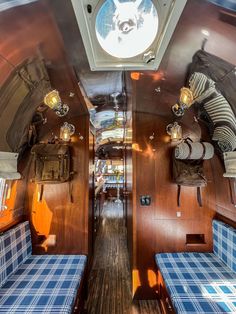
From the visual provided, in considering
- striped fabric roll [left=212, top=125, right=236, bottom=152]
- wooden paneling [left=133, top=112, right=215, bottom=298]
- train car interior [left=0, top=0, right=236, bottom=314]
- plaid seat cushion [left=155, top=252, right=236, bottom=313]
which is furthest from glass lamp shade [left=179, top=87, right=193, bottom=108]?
plaid seat cushion [left=155, top=252, right=236, bottom=313]

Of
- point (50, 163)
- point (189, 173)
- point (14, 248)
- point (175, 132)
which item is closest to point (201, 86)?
point (175, 132)

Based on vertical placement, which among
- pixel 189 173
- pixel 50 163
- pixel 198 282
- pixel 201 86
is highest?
pixel 201 86

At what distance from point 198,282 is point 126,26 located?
2.13 metres

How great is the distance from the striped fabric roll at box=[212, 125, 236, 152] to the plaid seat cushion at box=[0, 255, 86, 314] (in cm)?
191

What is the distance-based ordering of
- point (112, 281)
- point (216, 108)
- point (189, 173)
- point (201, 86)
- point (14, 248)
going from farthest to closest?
point (112, 281)
point (189, 173)
point (14, 248)
point (216, 108)
point (201, 86)

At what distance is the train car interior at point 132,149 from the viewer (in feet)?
3.24

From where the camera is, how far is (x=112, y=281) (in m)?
2.78

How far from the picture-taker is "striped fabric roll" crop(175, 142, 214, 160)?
2079 mm

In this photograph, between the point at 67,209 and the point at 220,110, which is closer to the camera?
the point at 220,110

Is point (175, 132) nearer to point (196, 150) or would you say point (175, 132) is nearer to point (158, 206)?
point (196, 150)

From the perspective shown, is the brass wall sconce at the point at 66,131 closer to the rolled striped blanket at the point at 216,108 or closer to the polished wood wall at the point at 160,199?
the polished wood wall at the point at 160,199

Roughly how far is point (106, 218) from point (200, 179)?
4162 millimetres

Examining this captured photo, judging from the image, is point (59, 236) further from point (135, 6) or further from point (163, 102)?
point (135, 6)

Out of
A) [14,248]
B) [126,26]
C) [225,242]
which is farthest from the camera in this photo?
[225,242]
